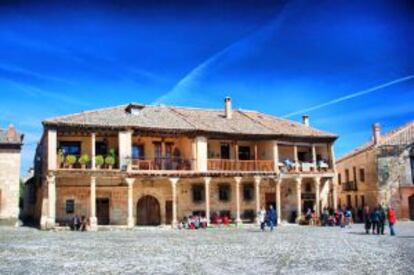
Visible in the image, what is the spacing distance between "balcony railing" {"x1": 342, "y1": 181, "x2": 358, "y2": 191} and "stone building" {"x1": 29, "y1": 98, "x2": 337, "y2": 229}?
5.33 m

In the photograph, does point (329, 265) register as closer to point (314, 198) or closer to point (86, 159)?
point (86, 159)

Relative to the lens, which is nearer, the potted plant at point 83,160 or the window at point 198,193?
the potted plant at point 83,160

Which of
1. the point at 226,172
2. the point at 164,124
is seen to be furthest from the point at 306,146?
the point at 164,124

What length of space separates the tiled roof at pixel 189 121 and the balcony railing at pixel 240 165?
1.92 meters

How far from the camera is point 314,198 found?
37250mm

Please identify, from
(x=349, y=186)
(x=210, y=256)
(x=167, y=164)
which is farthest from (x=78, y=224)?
(x=349, y=186)

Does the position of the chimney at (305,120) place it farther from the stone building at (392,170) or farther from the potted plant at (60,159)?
the potted plant at (60,159)

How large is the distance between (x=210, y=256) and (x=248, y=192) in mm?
20665

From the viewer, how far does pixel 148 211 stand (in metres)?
33.4

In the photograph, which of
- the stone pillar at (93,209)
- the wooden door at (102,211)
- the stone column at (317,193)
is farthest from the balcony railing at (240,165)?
the stone pillar at (93,209)

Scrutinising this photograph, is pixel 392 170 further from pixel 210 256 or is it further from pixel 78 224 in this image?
pixel 210 256

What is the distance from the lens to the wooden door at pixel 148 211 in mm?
33219

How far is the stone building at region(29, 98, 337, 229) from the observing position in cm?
3017

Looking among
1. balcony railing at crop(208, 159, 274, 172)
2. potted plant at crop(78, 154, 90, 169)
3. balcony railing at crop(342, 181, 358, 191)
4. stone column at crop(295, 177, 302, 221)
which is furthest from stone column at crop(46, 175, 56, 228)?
balcony railing at crop(342, 181, 358, 191)
